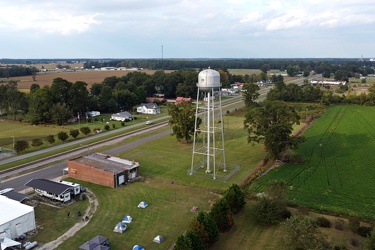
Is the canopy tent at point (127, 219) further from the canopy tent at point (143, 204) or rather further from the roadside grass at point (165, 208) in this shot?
the canopy tent at point (143, 204)

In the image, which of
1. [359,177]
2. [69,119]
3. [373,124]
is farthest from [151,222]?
[373,124]

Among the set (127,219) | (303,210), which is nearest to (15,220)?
(127,219)

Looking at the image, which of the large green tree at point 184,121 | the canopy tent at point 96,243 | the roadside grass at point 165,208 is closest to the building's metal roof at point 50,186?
the roadside grass at point 165,208

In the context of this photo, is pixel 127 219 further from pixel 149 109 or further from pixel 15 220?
pixel 149 109

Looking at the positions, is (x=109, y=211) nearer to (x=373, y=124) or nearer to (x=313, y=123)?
(x=313, y=123)

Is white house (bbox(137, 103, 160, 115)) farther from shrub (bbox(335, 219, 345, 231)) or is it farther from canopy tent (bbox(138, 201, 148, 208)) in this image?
shrub (bbox(335, 219, 345, 231))

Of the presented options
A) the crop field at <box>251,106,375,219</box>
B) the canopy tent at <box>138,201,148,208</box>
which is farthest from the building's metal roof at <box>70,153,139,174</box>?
the crop field at <box>251,106,375,219</box>

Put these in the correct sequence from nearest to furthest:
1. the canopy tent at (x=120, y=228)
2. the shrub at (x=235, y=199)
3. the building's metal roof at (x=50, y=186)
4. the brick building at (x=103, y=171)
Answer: the canopy tent at (x=120, y=228) < the shrub at (x=235, y=199) < the building's metal roof at (x=50, y=186) < the brick building at (x=103, y=171)
